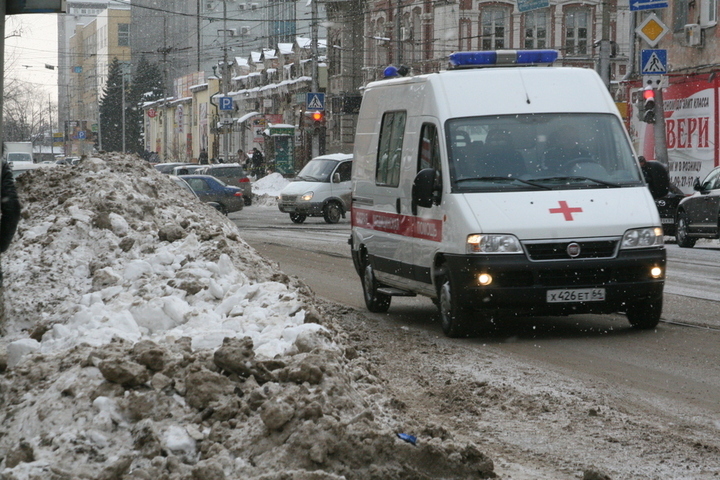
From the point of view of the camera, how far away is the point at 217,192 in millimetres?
33406

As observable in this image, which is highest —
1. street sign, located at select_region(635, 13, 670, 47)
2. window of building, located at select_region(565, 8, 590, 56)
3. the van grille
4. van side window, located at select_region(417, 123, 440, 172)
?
window of building, located at select_region(565, 8, 590, 56)

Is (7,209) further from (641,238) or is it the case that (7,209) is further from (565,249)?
(641,238)

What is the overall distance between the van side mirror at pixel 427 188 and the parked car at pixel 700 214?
12.8 metres

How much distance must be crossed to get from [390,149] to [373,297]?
62.5 inches

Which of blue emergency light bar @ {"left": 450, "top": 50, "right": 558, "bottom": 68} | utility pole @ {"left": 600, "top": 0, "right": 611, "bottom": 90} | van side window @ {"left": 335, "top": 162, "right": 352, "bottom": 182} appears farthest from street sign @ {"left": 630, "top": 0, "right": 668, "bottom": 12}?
blue emergency light bar @ {"left": 450, "top": 50, "right": 558, "bottom": 68}

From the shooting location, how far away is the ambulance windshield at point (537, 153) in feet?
32.1

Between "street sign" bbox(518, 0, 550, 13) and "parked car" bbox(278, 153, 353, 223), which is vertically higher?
"street sign" bbox(518, 0, 550, 13)

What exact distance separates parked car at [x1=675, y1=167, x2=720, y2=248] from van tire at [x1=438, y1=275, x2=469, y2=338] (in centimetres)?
1283

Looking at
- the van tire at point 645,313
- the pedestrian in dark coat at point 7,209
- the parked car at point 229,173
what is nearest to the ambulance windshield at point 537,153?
the van tire at point 645,313

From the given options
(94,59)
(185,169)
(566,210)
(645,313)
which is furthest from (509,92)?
(94,59)

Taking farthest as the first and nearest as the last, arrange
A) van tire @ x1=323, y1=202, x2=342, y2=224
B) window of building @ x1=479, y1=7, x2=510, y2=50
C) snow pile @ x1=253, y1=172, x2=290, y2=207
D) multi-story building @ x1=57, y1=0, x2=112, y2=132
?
multi-story building @ x1=57, y1=0, x2=112, y2=132, window of building @ x1=479, y1=7, x2=510, y2=50, snow pile @ x1=253, y1=172, x2=290, y2=207, van tire @ x1=323, y1=202, x2=342, y2=224

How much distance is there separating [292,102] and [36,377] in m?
66.8

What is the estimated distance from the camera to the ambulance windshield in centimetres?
978

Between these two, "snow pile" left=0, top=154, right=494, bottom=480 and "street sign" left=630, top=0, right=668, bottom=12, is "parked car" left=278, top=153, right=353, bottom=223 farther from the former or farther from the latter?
"snow pile" left=0, top=154, right=494, bottom=480
